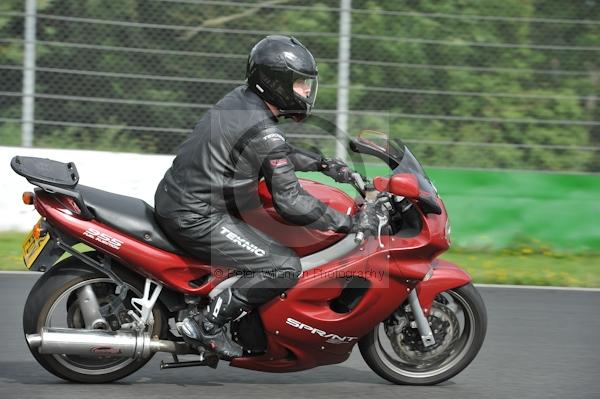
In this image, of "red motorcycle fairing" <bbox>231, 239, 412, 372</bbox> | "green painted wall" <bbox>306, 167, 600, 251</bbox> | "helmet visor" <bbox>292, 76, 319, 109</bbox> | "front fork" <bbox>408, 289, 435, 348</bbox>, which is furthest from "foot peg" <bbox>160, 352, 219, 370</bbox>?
"green painted wall" <bbox>306, 167, 600, 251</bbox>

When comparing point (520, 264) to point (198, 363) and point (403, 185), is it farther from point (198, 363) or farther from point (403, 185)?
→ point (198, 363)

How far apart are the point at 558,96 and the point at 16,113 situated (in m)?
5.58

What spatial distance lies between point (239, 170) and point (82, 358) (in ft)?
4.54

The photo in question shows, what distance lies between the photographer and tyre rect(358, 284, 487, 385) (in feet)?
19.6

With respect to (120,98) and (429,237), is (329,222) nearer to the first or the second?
(429,237)

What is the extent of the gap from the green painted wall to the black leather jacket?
4.92 meters

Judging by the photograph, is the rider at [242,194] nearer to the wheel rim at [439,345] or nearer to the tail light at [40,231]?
the tail light at [40,231]

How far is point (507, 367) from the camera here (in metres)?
6.55

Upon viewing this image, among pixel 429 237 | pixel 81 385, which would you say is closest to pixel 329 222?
pixel 429 237

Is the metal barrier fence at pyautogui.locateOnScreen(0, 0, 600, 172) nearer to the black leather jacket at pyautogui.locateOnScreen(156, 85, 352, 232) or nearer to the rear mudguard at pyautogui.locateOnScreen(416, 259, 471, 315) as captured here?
the rear mudguard at pyautogui.locateOnScreen(416, 259, 471, 315)

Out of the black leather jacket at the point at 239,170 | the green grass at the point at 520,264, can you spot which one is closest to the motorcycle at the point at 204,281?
the black leather jacket at the point at 239,170

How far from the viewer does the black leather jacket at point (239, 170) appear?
5.50m

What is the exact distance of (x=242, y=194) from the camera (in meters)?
5.64

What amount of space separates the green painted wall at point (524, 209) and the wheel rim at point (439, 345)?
4.56 metres
